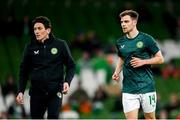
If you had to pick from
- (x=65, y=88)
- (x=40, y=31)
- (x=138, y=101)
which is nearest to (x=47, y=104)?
(x=65, y=88)

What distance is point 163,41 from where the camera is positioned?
22.9m

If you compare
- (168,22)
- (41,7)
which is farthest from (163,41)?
(41,7)

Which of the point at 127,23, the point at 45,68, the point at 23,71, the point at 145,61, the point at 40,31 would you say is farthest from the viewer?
→ the point at 23,71

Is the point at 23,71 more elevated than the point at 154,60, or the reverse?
the point at 154,60

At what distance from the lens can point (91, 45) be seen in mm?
20453

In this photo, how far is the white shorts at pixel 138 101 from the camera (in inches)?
384

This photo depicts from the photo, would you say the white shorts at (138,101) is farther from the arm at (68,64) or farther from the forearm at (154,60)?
the arm at (68,64)

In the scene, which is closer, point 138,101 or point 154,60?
point 154,60

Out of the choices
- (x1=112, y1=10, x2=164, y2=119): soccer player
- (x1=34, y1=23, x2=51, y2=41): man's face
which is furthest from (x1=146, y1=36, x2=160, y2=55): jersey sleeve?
(x1=34, y1=23, x2=51, y2=41): man's face

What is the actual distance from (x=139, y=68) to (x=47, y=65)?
4.41 feet

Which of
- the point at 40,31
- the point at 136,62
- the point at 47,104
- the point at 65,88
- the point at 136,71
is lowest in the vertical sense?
the point at 47,104

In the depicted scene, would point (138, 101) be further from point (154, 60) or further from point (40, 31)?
point (40, 31)

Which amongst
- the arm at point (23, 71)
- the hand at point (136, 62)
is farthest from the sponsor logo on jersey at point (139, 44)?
the arm at point (23, 71)

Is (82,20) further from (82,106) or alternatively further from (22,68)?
(22,68)
